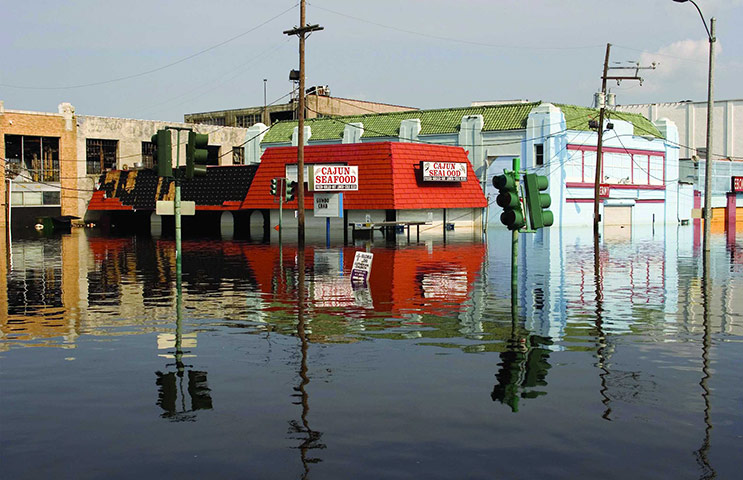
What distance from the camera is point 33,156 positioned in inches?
3019

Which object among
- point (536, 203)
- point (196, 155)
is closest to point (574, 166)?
point (536, 203)

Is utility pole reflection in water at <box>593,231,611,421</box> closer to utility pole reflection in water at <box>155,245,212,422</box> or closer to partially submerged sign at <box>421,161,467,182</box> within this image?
utility pole reflection in water at <box>155,245,212,422</box>

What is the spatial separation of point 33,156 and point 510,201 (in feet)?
229

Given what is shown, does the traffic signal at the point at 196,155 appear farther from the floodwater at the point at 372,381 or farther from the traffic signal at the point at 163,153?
the floodwater at the point at 372,381

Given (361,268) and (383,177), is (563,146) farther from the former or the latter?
(361,268)

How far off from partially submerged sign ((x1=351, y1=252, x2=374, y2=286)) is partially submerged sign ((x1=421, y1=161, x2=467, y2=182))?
111ft

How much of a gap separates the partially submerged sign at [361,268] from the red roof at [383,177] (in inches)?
1203

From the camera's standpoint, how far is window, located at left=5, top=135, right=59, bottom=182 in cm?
7500

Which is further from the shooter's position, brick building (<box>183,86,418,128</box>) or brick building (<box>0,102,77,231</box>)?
brick building (<box>183,86,418,128</box>)

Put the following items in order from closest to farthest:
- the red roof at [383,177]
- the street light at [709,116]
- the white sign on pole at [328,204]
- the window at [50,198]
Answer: the street light at [709,116] → the white sign on pole at [328,204] → the red roof at [383,177] → the window at [50,198]

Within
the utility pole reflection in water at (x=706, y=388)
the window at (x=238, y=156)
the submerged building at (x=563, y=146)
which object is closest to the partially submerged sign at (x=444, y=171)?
the submerged building at (x=563, y=146)

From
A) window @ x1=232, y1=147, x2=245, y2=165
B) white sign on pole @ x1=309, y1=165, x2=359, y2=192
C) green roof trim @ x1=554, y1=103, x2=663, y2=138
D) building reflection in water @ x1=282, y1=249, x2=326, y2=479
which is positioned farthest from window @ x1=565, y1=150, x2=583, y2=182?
building reflection in water @ x1=282, y1=249, x2=326, y2=479

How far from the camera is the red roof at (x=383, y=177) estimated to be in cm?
5488

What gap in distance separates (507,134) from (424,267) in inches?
1720
